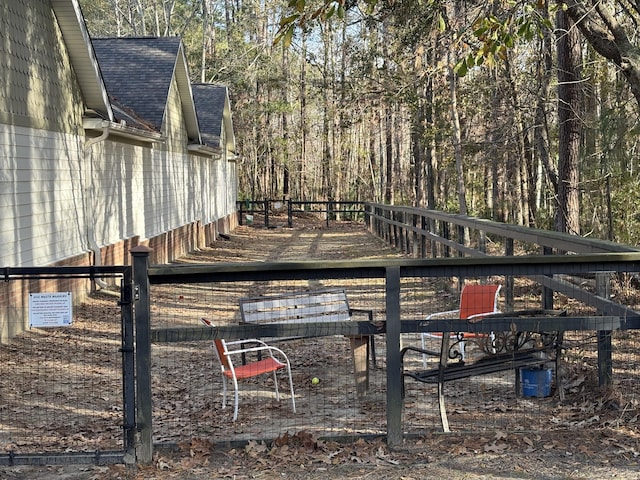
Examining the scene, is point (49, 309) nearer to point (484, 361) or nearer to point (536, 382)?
point (484, 361)

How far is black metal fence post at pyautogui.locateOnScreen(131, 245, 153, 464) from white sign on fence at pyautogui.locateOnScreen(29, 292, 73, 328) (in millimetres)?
459

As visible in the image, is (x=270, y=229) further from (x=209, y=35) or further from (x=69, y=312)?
(x=69, y=312)

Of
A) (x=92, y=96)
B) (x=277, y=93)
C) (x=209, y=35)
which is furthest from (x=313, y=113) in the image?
(x=92, y=96)

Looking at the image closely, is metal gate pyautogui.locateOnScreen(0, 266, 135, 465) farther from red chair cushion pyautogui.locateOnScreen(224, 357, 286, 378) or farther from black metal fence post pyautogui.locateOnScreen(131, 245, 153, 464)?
red chair cushion pyautogui.locateOnScreen(224, 357, 286, 378)

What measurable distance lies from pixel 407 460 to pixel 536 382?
6.07 ft

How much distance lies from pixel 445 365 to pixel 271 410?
1703 mm

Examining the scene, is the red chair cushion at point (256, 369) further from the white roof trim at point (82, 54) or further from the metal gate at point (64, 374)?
the white roof trim at point (82, 54)

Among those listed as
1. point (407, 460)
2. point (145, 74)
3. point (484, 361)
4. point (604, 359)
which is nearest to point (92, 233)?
point (145, 74)

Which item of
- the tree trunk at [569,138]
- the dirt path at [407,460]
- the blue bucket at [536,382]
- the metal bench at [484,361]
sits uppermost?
the tree trunk at [569,138]

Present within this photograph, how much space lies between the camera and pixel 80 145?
14.0 meters

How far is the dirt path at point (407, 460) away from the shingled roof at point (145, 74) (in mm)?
14305

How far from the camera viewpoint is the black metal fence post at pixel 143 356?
17.9 feet

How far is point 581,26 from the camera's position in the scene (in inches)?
344

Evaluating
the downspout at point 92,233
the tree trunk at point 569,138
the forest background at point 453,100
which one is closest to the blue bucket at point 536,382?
the forest background at point 453,100
